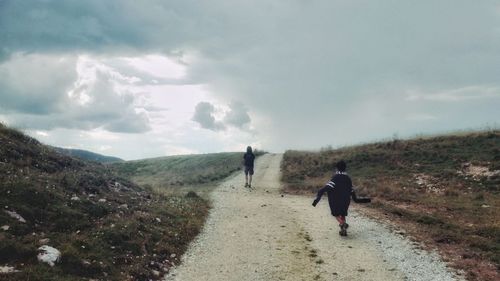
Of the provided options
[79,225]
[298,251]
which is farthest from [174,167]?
[298,251]

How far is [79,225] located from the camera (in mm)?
13961

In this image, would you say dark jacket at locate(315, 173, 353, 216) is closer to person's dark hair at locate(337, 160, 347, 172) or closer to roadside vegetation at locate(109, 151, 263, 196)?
person's dark hair at locate(337, 160, 347, 172)

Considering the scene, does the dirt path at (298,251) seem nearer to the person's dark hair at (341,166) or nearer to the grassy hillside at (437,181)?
the grassy hillside at (437,181)

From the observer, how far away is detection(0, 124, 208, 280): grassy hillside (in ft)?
36.1

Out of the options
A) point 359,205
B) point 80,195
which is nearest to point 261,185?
point 359,205

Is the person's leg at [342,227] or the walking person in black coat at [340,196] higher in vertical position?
the walking person in black coat at [340,196]

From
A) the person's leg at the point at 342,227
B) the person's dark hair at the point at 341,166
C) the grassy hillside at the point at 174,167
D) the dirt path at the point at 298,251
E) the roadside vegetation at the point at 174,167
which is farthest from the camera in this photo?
the grassy hillside at the point at 174,167

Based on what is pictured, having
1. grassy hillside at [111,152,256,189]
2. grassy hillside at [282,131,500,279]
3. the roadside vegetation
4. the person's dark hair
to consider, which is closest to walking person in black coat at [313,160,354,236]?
the person's dark hair

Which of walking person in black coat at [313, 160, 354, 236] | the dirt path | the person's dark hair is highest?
the person's dark hair

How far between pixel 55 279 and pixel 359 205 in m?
19.0

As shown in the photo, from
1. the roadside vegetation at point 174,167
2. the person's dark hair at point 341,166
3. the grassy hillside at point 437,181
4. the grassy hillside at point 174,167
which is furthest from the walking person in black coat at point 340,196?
the grassy hillside at point 174,167

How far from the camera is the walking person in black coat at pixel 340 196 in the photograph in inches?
673

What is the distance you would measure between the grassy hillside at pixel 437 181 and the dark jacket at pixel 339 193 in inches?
142

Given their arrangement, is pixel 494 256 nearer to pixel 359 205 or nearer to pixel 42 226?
pixel 359 205
